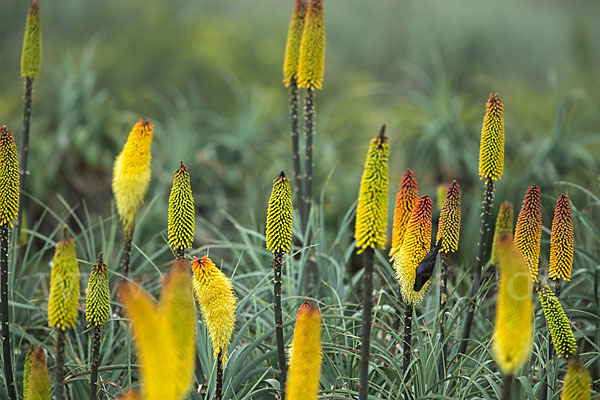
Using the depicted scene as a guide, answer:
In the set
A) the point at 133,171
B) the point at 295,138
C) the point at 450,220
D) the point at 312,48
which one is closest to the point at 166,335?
the point at 450,220

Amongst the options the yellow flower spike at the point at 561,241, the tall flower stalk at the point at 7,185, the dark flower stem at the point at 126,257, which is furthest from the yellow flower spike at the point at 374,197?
the dark flower stem at the point at 126,257

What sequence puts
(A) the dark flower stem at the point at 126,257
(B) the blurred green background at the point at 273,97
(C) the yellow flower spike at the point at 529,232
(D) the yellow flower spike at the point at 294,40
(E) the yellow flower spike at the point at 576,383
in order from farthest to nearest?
(B) the blurred green background at the point at 273,97
(D) the yellow flower spike at the point at 294,40
(A) the dark flower stem at the point at 126,257
(C) the yellow flower spike at the point at 529,232
(E) the yellow flower spike at the point at 576,383

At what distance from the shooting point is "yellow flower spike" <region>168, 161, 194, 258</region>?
257 centimetres

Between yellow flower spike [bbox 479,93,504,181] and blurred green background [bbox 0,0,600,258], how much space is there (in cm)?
193

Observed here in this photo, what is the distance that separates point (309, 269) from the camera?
4.09 meters

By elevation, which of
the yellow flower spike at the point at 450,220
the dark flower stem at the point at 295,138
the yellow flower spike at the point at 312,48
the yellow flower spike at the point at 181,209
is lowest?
the yellow flower spike at the point at 181,209

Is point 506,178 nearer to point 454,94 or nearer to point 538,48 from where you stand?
point 454,94

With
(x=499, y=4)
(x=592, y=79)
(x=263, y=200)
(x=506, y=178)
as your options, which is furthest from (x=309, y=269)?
(x=499, y=4)

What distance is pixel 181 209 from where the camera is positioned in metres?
2.59

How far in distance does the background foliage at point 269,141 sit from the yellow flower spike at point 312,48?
2.78 ft

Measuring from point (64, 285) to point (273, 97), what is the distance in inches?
383

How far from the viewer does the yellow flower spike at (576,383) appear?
2115 millimetres

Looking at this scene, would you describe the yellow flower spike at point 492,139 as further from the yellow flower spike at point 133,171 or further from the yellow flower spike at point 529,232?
the yellow flower spike at point 133,171

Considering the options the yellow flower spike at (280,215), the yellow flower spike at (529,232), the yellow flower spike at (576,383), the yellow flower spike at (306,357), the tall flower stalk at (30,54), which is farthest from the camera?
the tall flower stalk at (30,54)
